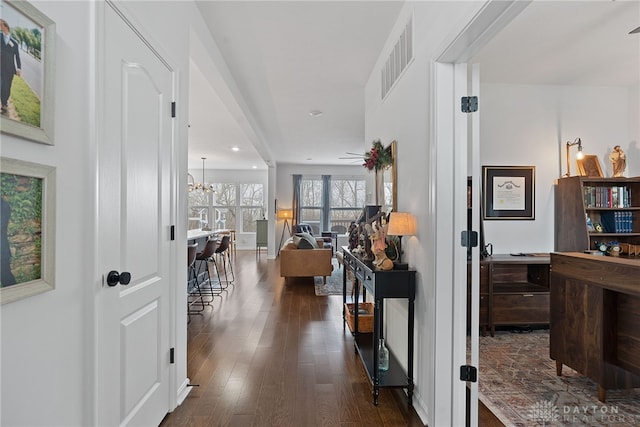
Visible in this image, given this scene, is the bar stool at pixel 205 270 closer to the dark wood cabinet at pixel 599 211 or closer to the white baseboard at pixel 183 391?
the white baseboard at pixel 183 391

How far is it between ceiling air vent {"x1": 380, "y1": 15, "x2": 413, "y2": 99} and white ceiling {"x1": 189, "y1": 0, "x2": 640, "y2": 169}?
0.74ft

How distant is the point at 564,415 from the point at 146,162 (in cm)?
298

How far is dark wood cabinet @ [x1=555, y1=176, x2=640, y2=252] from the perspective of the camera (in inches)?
137

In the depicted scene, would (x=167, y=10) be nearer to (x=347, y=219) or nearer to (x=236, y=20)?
(x=236, y=20)

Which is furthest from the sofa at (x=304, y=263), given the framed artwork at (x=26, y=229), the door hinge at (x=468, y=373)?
the framed artwork at (x=26, y=229)

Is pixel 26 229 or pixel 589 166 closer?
pixel 26 229

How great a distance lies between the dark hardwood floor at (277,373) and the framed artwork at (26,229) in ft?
4.53

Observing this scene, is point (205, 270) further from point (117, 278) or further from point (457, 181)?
point (457, 181)

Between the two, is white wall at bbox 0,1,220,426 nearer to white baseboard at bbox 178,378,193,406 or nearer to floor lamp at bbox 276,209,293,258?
Answer: white baseboard at bbox 178,378,193,406

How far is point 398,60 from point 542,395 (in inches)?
107

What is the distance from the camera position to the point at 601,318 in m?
2.12

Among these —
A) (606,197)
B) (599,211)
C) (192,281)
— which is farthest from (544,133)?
(192,281)

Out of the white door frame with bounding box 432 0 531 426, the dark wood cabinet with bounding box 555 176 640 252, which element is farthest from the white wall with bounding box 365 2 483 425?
the dark wood cabinet with bounding box 555 176 640 252

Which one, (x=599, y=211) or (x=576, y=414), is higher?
(x=599, y=211)
